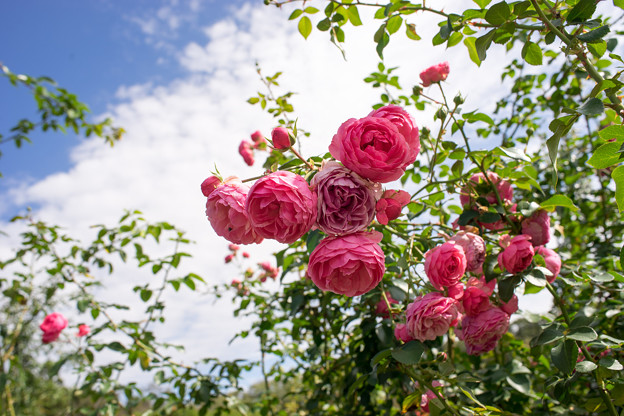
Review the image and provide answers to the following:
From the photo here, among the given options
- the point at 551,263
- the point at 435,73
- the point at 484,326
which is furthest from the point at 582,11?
the point at 484,326

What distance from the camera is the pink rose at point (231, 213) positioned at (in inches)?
28.8

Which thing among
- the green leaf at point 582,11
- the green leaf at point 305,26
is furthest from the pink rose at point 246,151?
the green leaf at point 582,11

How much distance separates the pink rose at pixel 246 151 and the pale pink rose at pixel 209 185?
1.56 m

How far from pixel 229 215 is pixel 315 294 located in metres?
1.20

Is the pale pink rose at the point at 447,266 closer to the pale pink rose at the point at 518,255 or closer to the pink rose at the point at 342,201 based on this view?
the pale pink rose at the point at 518,255

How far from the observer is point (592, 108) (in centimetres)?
71

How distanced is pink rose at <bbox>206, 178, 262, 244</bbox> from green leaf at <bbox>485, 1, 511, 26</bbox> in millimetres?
675

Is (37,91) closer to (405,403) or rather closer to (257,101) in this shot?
(257,101)

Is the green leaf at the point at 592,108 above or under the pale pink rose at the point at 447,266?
above

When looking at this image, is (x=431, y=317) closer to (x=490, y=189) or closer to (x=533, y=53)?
(x=490, y=189)

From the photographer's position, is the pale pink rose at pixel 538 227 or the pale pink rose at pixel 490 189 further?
the pale pink rose at pixel 490 189

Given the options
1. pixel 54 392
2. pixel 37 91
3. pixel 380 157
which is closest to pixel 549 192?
pixel 380 157

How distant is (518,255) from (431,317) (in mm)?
303

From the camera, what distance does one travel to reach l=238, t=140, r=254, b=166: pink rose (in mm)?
2350
